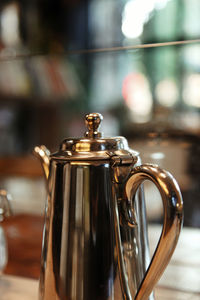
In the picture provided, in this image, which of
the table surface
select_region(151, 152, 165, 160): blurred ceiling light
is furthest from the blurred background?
the table surface

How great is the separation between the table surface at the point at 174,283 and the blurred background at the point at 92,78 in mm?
141

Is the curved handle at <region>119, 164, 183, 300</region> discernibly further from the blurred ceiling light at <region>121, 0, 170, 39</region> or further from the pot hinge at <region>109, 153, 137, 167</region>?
the blurred ceiling light at <region>121, 0, 170, 39</region>

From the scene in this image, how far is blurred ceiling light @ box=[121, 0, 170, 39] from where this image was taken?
3.13 ft

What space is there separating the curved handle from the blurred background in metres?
0.46

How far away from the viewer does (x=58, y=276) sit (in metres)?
0.47

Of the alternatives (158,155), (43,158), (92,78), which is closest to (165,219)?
(43,158)

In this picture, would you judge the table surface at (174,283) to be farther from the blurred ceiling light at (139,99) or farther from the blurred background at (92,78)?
the blurred ceiling light at (139,99)

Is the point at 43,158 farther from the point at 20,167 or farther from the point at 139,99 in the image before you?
the point at 139,99

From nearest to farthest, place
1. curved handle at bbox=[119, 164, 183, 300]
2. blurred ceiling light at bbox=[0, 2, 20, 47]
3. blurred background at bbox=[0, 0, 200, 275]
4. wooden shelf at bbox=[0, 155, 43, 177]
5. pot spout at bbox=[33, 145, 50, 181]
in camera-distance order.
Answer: curved handle at bbox=[119, 164, 183, 300], pot spout at bbox=[33, 145, 50, 181], blurred background at bbox=[0, 0, 200, 275], blurred ceiling light at bbox=[0, 2, 20, 47], wooden shelf at bbox=[0, 155, 43, 177]

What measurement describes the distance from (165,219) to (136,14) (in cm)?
68

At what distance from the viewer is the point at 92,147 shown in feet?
1.54

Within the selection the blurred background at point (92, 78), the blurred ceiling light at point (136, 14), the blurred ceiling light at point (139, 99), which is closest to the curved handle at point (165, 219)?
the blurred background at point (92, 78)

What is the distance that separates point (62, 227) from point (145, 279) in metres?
0.11

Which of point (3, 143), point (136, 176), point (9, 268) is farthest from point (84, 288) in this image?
point (3, 143)
